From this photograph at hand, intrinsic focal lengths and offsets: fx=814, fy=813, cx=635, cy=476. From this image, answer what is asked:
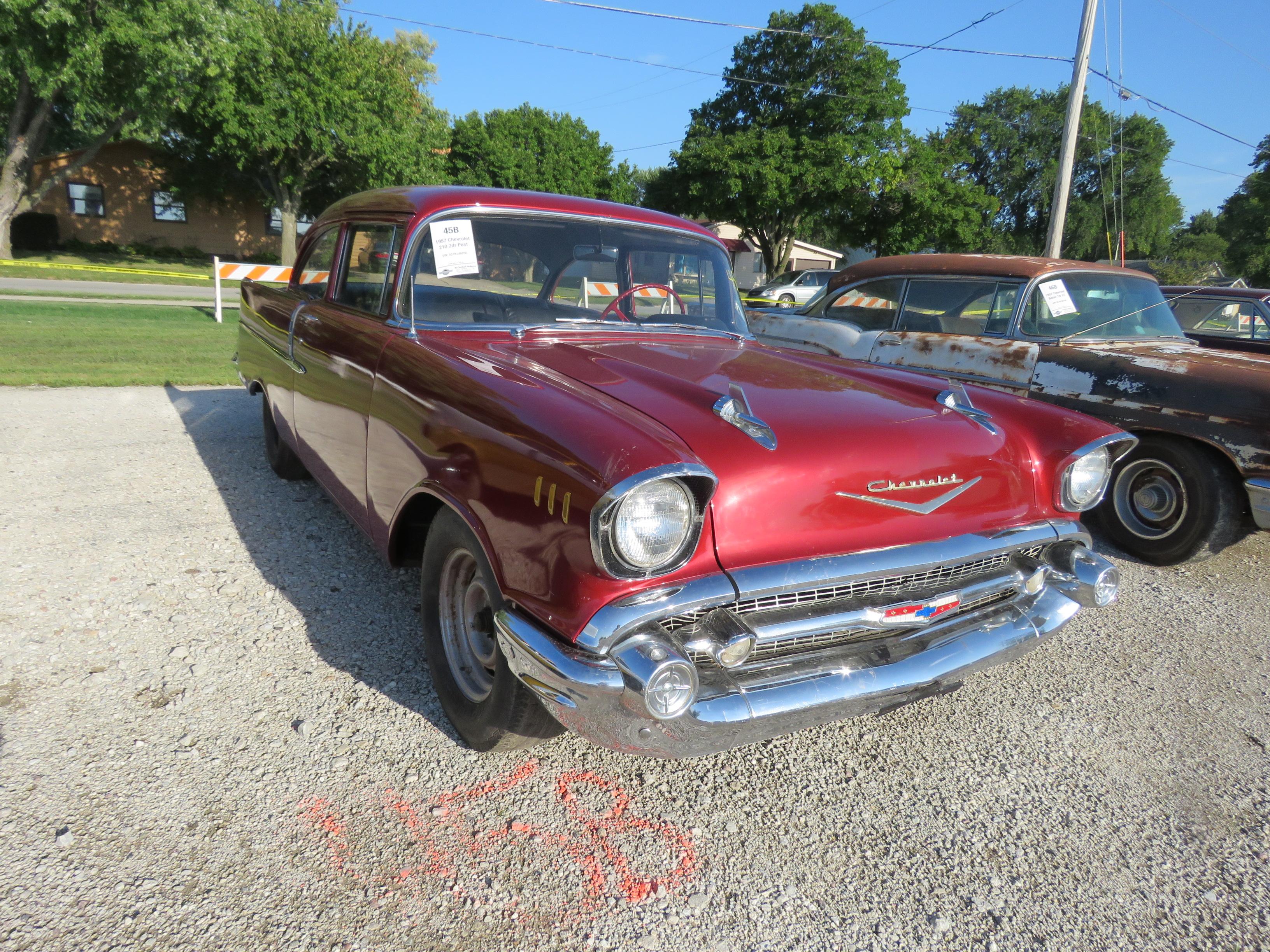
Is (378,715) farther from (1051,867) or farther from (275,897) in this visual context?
(1051,867)

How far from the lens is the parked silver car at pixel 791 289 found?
20203 mm

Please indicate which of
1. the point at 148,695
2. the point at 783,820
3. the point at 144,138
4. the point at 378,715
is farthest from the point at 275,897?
the point at 144,138

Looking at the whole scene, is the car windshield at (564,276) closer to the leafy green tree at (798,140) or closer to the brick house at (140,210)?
the leafy green tree at (798,140)

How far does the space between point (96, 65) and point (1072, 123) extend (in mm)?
19771

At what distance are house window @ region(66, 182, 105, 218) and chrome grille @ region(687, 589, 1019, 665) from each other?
1353 inches

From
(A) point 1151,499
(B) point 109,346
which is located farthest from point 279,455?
(B) point 109,346

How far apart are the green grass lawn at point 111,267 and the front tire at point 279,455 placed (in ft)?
42.7

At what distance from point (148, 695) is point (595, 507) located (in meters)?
1.84

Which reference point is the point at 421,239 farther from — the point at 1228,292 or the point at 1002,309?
the point at 1228,292

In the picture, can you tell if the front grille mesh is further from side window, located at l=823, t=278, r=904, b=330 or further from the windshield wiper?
side window, located at l=823, t=278, r=904, b=330

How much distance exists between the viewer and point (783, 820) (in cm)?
231

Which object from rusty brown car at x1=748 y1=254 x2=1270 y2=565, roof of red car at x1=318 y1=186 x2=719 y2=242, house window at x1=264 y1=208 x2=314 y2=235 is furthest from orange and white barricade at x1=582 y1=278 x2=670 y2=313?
house window at x1=264 y1=208 x2=314 y2=235

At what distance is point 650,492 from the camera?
1.88 metres

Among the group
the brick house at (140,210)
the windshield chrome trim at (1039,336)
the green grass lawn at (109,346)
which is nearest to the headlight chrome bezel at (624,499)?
the windshield chrome trim at (1039,336)
